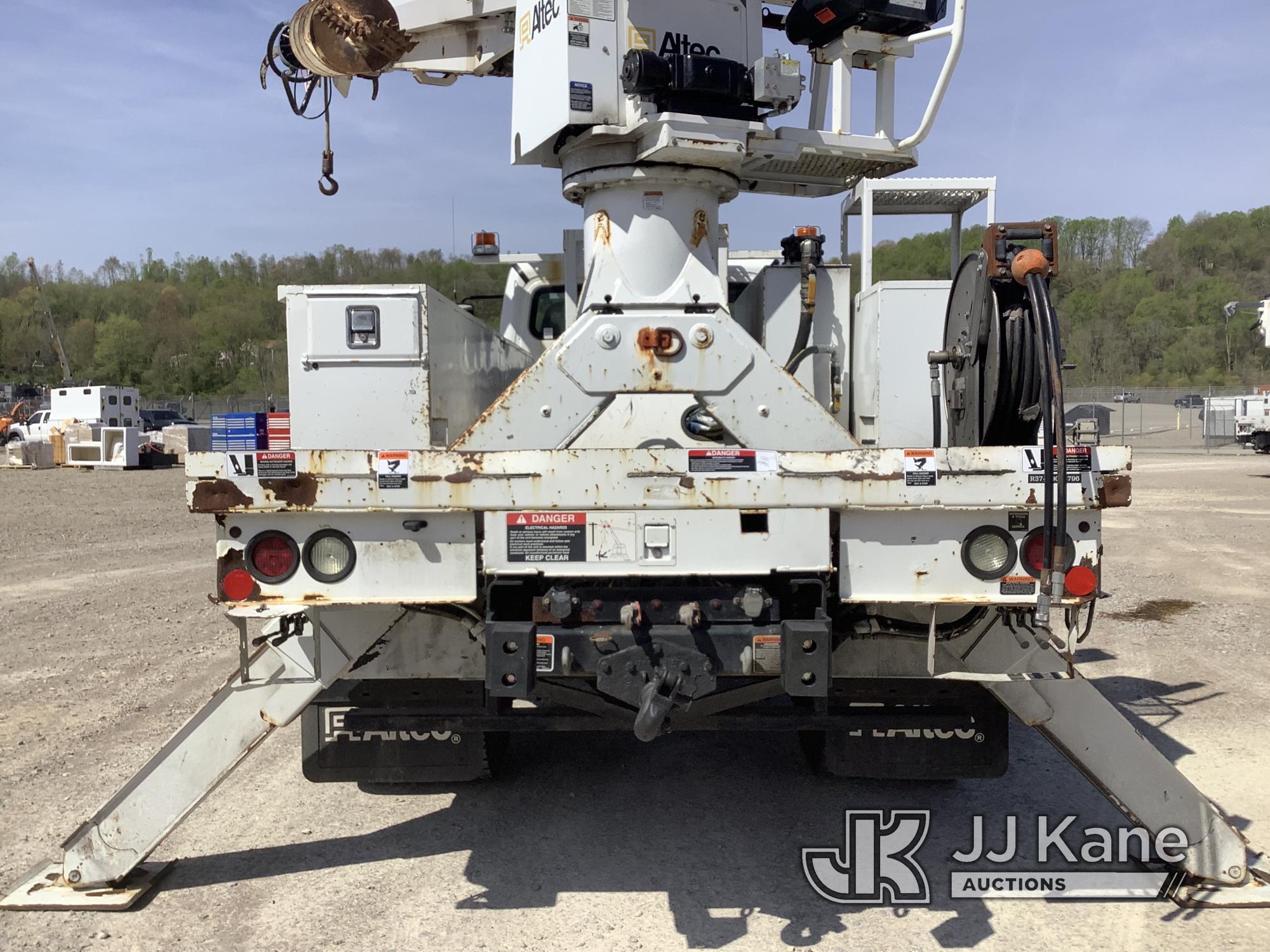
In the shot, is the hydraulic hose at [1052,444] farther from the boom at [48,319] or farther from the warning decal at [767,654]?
the boom at [48,319]

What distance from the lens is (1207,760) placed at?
5121 mm

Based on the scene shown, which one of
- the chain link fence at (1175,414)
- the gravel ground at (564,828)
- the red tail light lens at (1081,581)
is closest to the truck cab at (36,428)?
the gravel ground at (564,828)

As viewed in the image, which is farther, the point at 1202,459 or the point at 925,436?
the point at 1202,459

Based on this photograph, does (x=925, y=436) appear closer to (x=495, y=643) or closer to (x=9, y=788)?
(x=495, y=643)

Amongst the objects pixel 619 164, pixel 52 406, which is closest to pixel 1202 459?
pixel 619 164

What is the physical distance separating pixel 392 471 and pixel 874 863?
2318 millimetres

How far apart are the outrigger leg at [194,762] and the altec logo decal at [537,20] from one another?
2567 millimetres

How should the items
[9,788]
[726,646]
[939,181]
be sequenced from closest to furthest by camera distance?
[726,646], [9,788], [939,181]

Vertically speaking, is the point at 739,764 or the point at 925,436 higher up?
the point at 925,436

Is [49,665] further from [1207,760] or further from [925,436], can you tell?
[1207,760]

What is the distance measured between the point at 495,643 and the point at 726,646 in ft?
2.34

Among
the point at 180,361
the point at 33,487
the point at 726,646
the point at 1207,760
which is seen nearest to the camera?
the point at 726,646

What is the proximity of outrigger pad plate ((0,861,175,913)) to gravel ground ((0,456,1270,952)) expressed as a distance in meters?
0.04

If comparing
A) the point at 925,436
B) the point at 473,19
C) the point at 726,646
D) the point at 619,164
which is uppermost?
the point at 473,19
